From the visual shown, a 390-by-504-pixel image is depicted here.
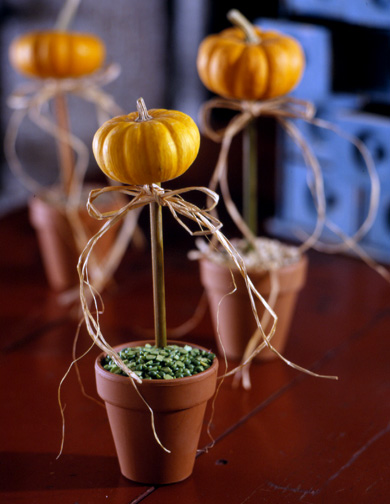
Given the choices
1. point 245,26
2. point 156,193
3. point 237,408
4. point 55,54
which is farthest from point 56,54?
point 237,408

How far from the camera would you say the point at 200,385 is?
1208mm

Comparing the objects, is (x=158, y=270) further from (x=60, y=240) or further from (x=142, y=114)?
(x=60, y=240)

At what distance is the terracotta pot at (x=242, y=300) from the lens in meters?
1.62

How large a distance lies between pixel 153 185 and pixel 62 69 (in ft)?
2.89

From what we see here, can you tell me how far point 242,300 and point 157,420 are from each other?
48 cm

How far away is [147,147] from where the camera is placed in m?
1.14

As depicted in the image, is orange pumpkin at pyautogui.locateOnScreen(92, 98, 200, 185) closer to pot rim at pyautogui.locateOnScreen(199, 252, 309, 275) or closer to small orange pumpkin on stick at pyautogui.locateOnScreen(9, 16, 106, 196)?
pot rim at pyautogui.locateOnScreen(199, 252, 309, 275)

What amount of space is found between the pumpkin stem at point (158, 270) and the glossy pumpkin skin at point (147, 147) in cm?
7

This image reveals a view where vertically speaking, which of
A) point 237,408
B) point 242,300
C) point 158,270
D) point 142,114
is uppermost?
point 142,114

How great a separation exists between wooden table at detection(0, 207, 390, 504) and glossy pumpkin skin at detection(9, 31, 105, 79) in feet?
1.89

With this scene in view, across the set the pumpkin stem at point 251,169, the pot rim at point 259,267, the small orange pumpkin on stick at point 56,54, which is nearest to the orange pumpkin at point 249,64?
the pumpkin stem at point 251,169

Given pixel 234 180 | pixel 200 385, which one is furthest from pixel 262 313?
pixel 234 180

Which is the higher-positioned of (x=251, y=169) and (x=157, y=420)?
(x=251, y=169)

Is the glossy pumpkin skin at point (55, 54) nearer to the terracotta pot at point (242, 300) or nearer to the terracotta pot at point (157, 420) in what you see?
the terracotta pot at point (242, 300)
